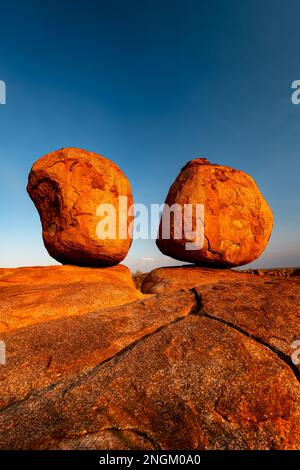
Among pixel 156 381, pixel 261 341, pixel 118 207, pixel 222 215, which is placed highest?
pixel 118 207

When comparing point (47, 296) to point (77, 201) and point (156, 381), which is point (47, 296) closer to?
point (156, 381)

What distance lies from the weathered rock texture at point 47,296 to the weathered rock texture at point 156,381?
0.45m

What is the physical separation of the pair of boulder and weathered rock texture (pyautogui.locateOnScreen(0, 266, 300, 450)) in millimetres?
4376

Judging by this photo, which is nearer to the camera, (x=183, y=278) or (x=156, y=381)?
(x=156, y=381)

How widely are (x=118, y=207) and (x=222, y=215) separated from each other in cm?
392

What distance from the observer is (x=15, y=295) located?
5.43m

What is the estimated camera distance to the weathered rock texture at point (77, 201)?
8.20 meters

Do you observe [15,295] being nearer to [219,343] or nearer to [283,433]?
[219,343]

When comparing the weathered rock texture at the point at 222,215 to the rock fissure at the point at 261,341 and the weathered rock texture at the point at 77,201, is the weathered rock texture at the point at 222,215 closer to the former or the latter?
the weathered rock texture at the point at 77,201

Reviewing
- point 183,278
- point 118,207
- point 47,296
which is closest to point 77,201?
point 118,207

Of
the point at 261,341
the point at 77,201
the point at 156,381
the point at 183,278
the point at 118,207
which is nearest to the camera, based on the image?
the point at 156,381

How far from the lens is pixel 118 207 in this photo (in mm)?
8781

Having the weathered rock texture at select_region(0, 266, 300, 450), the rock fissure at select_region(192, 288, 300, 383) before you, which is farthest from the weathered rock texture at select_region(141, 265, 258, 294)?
the weathered rock texture at select_region(0, 266, 300, 450)
